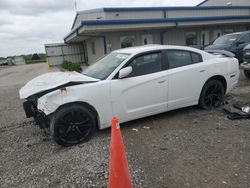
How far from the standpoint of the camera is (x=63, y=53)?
2927cm

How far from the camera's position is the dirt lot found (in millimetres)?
2773

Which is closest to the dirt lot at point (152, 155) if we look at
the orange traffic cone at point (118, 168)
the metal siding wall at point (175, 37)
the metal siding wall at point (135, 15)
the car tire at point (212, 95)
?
the car tire at point (212, 95)

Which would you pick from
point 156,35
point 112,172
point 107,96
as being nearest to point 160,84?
point 107,96

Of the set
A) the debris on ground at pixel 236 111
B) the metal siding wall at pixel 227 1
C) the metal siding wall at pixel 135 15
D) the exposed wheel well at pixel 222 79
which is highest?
the metal siding wall at pixel 227 1

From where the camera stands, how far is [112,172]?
2271mm

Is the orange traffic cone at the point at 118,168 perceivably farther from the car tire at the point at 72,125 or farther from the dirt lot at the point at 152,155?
the car tire at the point at 72,125

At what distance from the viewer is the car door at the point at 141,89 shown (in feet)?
13.3

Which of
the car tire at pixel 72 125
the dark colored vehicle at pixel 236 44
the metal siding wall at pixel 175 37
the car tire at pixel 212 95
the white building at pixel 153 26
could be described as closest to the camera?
the car tire at pixel 72 125

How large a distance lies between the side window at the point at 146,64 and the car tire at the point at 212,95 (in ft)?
4.25

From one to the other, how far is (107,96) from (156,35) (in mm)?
16056

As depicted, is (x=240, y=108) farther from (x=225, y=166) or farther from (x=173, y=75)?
(x=225, y=166)

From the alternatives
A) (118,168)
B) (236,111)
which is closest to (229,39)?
(236,111)

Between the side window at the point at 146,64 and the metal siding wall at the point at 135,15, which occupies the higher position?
the metal siding wall at the point at 135,15

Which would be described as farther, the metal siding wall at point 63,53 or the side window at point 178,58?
the metal siding wall at point 63,53
